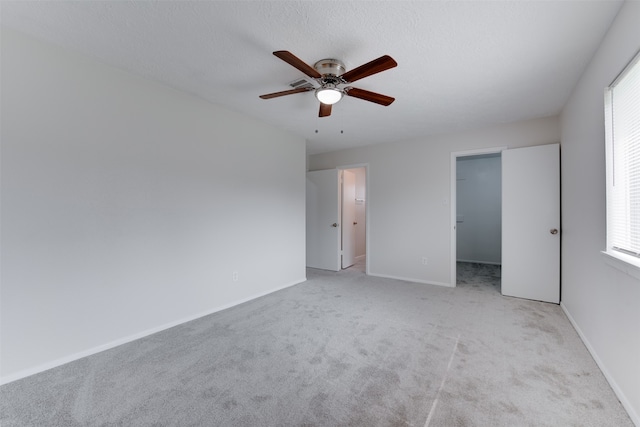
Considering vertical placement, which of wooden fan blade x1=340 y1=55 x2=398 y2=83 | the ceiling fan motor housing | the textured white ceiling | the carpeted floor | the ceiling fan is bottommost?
the carpeted floor

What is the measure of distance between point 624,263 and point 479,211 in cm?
484

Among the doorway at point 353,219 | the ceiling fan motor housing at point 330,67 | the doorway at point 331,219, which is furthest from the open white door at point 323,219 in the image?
the ceiling fan motor housing at point 330,67

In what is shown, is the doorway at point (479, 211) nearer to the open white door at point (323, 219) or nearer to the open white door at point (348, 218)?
the open white door at point (348, 218)

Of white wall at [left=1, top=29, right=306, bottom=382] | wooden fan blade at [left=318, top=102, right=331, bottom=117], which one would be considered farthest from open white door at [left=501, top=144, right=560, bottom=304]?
white wall at [left=1, top=29, right=306, bottom=382]

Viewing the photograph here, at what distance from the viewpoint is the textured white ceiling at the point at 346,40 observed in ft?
5.28

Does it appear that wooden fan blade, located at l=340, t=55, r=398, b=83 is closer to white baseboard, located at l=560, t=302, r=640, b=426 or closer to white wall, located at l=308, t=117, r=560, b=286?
white baseboard, located at l=560, t=302, r=640, b=426

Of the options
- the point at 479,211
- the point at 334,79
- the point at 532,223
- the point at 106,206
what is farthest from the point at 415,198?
the point at 106,206

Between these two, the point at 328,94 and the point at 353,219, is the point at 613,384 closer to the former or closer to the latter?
the point at 328,94

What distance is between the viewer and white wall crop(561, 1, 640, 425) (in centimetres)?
149

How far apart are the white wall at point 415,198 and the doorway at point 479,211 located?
1.72 metres

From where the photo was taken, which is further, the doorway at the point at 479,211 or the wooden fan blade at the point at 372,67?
the doorway at the point at 479,211

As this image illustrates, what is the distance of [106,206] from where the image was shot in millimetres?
2203

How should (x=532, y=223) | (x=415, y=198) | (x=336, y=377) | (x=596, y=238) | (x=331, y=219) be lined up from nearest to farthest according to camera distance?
(x=336, y=377) < (x=596, y=238) < (x=532, y=223) < (x=415, y=198) < (x=331, y=219)

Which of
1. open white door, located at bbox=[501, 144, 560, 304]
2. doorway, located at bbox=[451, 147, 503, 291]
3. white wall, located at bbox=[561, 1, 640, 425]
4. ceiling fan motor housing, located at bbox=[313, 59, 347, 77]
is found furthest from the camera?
doorway, located at bbox=[451, 147, 503, 291]
